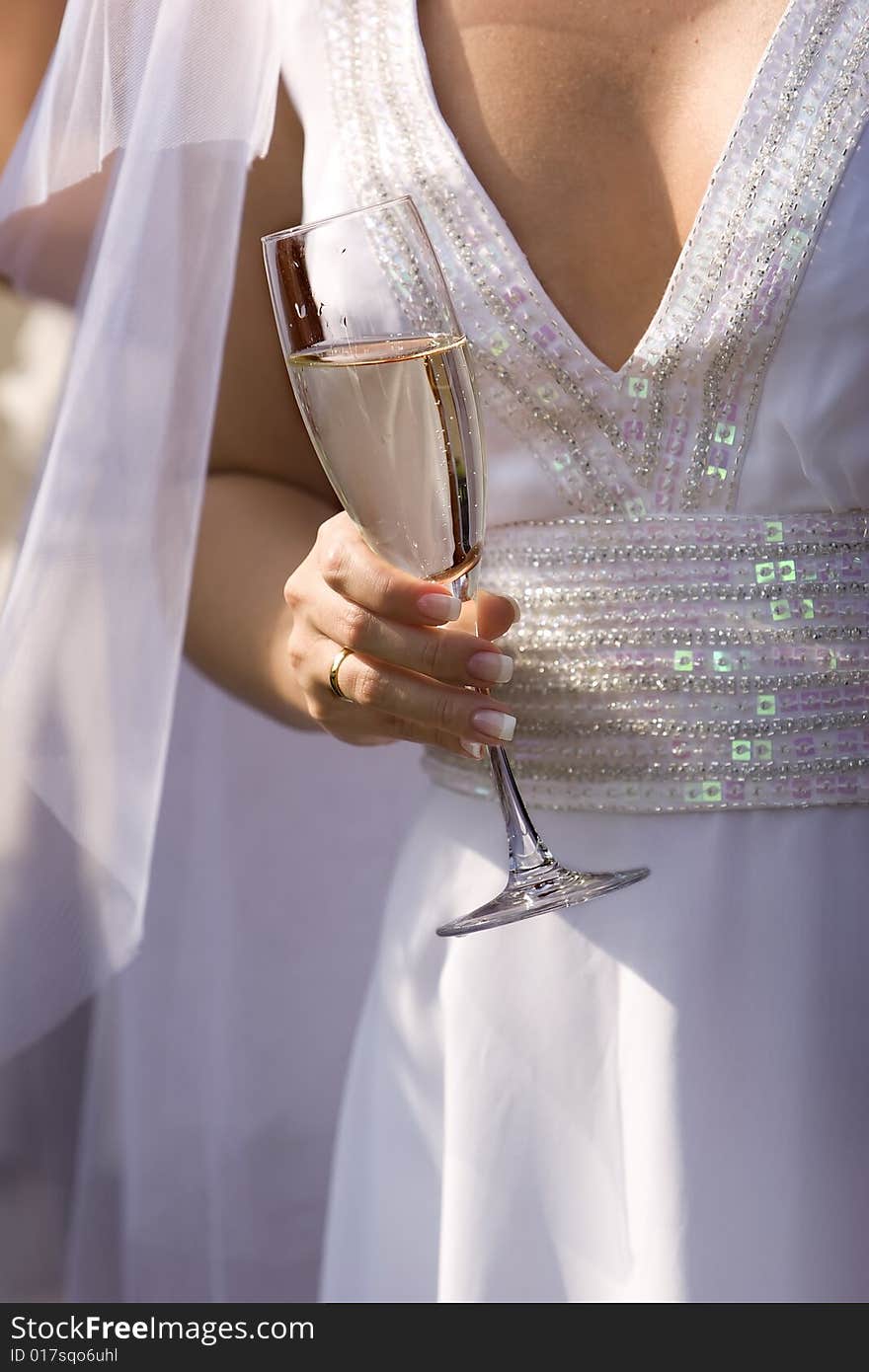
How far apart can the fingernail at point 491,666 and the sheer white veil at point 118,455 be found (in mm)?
305

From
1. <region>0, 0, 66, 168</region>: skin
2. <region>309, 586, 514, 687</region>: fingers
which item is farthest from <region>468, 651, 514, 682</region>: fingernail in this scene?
<region>0, 0, 66, 168</region>: skin

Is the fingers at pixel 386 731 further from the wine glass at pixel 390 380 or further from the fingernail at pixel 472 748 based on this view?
the wine glass at pixel 390 380

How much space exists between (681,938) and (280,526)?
497mm

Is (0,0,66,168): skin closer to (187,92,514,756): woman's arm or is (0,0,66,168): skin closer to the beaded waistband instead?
(187,92,514,756): woman's arm

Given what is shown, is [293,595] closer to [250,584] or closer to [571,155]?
[250,584]

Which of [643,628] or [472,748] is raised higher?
[643,628]

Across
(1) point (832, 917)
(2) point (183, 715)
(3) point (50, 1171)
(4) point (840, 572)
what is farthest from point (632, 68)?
(3) point (50, 1171)

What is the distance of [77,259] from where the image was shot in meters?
1.10

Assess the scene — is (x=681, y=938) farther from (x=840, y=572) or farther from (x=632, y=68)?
(x=632, y=68)

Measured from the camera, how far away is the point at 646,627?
0.93m

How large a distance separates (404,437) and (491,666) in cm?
14

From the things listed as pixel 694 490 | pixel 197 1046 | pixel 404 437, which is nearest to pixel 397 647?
pixel 404 437

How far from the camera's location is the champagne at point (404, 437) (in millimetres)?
745

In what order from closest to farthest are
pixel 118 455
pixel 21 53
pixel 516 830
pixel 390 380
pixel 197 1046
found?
1. pixel 390 380
2. pixel 516 830
3. pixel 118 455
4. pixel 21 53
5. pixel 197 1046
